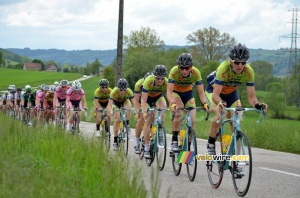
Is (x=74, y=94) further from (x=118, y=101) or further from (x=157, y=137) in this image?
(x=157, y=137)

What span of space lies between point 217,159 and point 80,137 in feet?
8.08

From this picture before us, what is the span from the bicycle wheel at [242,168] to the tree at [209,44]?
8863 cm

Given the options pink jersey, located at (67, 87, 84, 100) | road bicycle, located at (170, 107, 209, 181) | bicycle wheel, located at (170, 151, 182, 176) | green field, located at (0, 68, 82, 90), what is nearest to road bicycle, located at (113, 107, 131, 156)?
bicycle wheel, located at (170, 151, 182, 176)

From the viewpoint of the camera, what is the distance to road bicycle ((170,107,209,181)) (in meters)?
9.60

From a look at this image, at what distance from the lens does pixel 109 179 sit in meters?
6.11

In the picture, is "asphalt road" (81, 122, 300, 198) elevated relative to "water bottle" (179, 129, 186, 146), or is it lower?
lower

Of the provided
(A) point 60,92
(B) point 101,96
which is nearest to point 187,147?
(B) point 101,96

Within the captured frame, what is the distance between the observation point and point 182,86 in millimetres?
10945

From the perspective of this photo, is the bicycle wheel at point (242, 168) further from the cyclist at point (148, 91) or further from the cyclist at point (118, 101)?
the cyclist at point (118, 101)

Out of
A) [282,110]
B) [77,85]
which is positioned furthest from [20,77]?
[77,85]

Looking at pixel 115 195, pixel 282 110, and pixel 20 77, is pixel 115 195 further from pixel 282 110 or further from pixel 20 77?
pixel 20 77

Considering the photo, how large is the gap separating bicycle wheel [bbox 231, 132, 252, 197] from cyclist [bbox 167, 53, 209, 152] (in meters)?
1.72

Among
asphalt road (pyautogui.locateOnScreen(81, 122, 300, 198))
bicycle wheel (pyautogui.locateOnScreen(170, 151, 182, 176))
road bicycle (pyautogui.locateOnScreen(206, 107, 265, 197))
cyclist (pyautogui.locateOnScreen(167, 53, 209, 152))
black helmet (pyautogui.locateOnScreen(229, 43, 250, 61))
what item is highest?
black helmet (pyautogui.locateOnScreen(229, 43, 250, 61))

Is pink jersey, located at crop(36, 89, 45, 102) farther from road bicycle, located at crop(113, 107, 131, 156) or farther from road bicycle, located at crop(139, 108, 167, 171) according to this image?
road bicycle, located at crop(139, 108, 167, 171)
